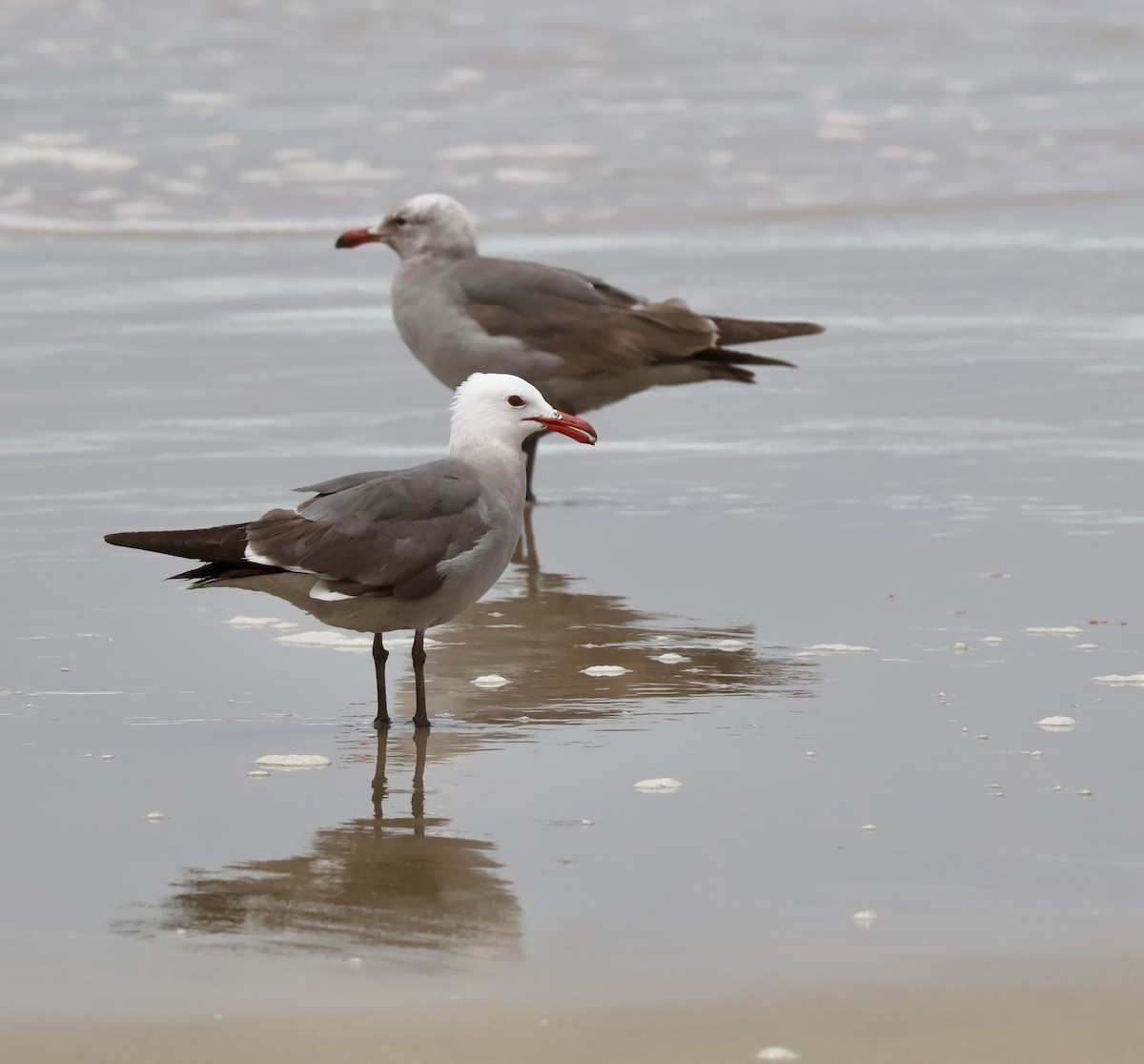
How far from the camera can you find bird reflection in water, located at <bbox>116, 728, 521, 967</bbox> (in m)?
4.27

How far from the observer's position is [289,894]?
179 inches

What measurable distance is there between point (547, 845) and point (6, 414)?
18.1 ft

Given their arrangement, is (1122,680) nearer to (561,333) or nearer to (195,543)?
(195,543)

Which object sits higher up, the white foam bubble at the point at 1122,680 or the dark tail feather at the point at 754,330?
the dark tail feather at the point at 754,330

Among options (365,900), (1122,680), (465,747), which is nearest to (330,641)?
(465,747)

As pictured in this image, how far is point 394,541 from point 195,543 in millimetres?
528

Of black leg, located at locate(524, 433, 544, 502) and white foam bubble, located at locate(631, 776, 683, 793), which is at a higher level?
black leg, located at locate(524, 433, 544, 502)

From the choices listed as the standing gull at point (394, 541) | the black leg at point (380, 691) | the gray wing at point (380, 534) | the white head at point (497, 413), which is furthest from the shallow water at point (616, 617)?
the white head at point (497, 413)

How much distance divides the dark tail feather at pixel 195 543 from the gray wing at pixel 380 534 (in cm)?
4

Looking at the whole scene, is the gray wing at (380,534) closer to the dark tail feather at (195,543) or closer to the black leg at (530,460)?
the dark tail feather at (195,543)

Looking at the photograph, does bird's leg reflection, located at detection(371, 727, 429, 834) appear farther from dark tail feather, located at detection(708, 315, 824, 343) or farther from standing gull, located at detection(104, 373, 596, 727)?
dark tail feather, located at detection(708, 315, 824, 343)

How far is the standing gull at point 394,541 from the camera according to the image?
5.62 metres

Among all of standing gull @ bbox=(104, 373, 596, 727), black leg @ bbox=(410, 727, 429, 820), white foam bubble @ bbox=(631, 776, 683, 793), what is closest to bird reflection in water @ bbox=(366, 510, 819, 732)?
black leg @ bbox=(410, 727, 429, 820)

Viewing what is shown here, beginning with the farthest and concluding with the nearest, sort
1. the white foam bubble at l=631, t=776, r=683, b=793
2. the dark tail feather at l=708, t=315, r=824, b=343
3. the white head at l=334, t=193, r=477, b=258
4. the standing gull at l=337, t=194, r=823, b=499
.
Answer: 1. the white head at l=334, t=193, r=477, b=258
2. the dark tail feather at l=708, t=315, r=824, b=343
3. the standing gull at l=337, t=194, r=823, b=499
4. the white foam bubble at l=631, t=776, r=683, b=793
